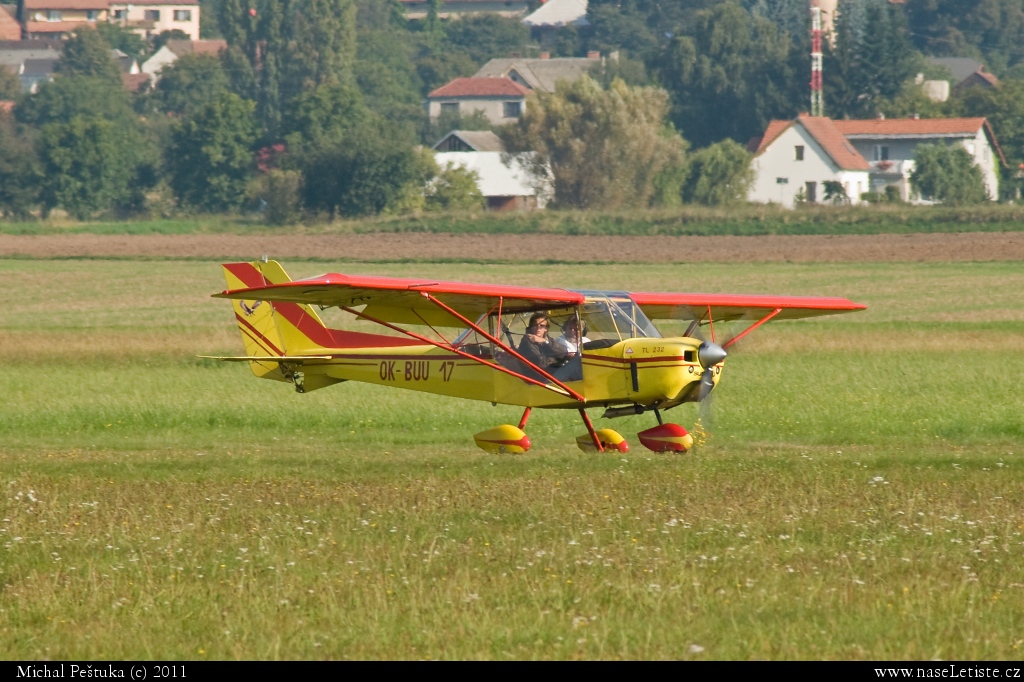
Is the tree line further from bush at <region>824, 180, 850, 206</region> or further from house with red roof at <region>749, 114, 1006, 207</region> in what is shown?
bush at <region>824, 180, 850, 206</region>

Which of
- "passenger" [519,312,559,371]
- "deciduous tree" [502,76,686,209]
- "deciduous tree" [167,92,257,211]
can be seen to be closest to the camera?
"passenger" [519,312,559,371]

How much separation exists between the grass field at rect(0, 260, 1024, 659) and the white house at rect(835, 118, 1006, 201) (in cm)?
7058

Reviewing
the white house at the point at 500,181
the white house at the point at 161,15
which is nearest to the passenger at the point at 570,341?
the white house at the point at 500,181

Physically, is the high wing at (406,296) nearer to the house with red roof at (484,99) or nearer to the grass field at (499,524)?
the grass field at (499,524)

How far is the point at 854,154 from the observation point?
3450 inches

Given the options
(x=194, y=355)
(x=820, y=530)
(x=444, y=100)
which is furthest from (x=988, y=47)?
(x=820, y=530)

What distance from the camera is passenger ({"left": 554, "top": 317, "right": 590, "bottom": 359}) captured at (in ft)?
48.5

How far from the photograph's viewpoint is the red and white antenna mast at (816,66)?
95.9 meters

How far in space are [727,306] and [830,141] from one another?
73.3m

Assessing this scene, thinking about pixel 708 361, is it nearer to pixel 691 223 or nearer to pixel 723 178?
pixel 691 223

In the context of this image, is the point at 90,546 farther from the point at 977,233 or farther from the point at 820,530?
the point at 977,233

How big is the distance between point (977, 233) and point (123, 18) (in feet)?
538
